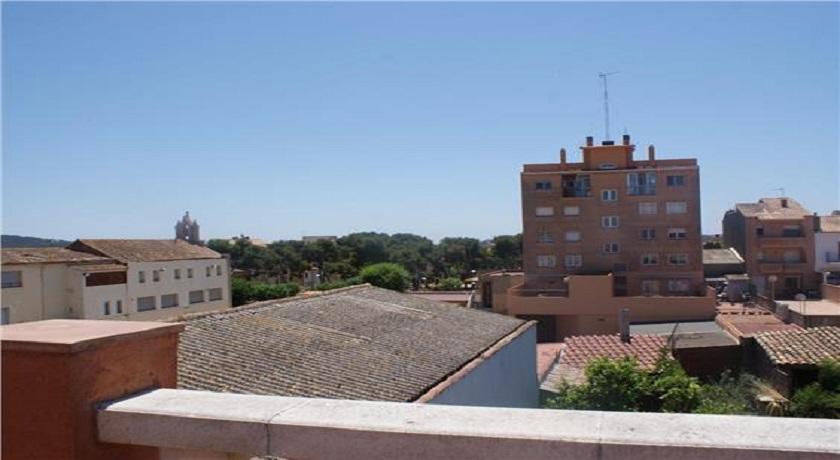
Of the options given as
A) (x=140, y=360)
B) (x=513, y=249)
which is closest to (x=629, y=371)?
(x=140, y=360)

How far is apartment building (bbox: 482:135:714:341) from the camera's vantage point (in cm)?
4466

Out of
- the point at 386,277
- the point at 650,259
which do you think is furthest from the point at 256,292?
the point at 650,259

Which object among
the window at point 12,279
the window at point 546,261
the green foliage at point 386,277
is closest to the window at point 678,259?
the window at point 546,261

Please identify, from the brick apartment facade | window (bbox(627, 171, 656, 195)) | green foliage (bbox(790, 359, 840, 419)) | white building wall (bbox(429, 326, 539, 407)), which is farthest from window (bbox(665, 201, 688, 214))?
white building wall (bbox(429, 326, 539, 407))

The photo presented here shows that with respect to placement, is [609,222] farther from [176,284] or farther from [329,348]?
[329,348]

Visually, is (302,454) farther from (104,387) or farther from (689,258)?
(689,258)

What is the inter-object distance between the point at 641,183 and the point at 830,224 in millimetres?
18391

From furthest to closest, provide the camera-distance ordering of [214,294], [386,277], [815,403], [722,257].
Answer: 1. [722,257]
2. [386,277]
3. [214,294]
4. [815,403]

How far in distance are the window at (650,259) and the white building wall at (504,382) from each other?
28332 millimetres

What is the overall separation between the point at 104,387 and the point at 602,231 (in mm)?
45735

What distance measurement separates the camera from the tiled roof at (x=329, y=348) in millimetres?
9320

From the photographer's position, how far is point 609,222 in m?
46.1

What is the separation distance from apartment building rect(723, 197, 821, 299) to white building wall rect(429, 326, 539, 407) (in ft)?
126

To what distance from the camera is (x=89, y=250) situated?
40469 millimetres
